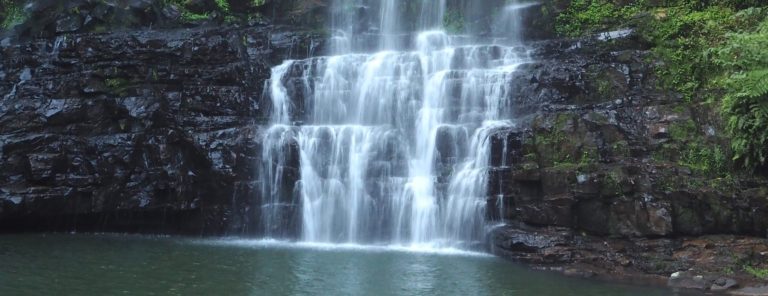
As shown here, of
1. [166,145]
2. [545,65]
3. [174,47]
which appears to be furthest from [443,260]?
[174,47]

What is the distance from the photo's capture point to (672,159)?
1733cm

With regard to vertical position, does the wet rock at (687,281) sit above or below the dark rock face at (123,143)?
below

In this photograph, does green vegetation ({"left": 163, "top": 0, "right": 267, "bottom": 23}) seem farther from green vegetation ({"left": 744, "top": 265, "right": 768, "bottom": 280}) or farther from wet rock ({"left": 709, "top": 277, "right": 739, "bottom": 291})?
green vegetation ({"left": 744, "top": 265, "right": 768, "bottom": 280})

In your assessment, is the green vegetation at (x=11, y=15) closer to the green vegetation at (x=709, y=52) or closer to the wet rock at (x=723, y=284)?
the green vegetation at (x=709, y=52)

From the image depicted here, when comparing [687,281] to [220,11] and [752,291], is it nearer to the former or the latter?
[752,291]

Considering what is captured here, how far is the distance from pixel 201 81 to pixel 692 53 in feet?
54.2

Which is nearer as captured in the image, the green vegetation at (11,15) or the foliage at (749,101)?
the foliage at (749,101)

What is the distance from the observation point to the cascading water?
1919 centimetres

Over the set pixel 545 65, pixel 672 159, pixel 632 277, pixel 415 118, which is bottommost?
pixel 632 277

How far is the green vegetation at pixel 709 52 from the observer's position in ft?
52.5

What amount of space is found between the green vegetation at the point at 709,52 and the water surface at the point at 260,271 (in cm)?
510

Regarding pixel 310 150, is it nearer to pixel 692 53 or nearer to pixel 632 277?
pixel 632 277

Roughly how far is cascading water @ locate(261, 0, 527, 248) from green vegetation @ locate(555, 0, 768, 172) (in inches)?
172

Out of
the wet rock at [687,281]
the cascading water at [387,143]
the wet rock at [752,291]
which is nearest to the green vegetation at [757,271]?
the wet rock at [752,291]
